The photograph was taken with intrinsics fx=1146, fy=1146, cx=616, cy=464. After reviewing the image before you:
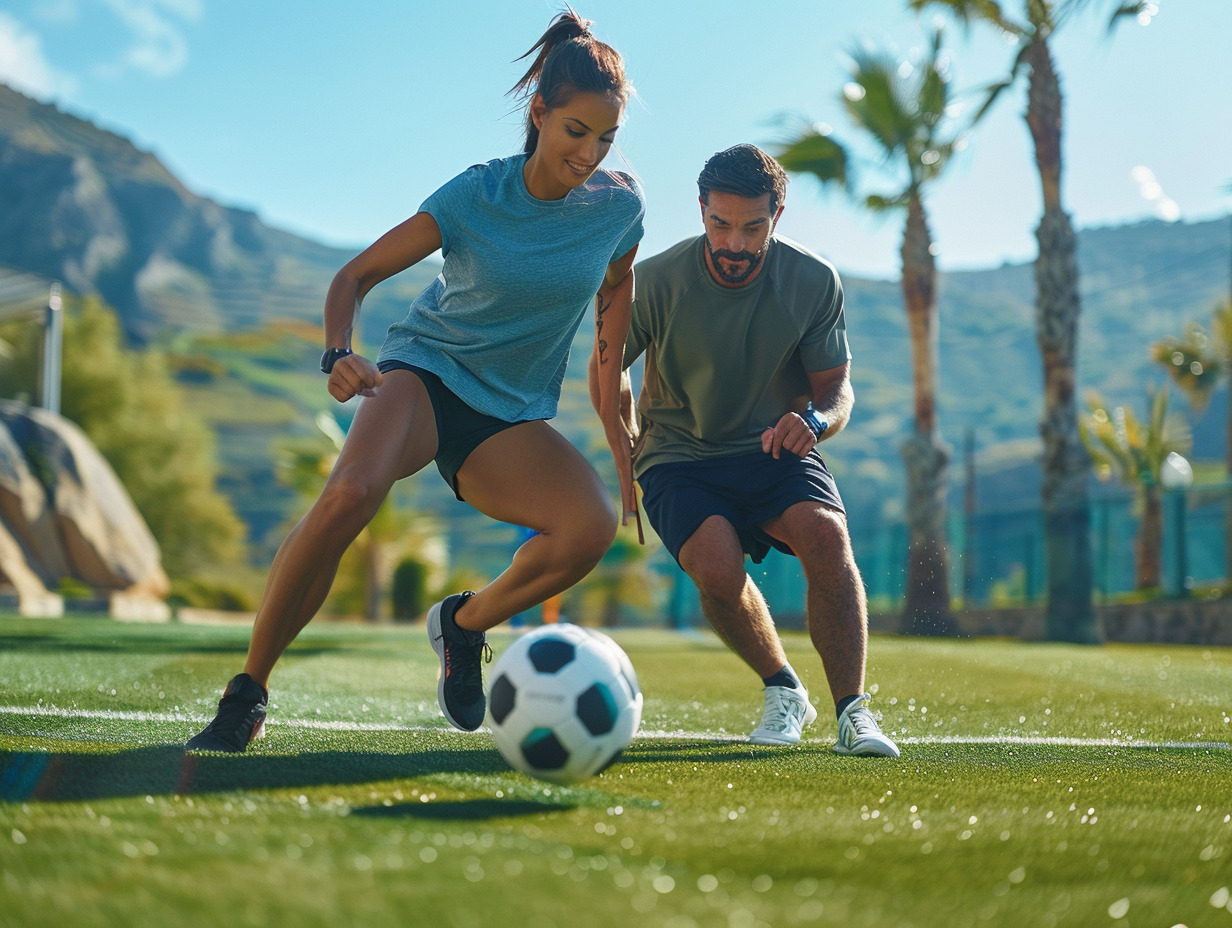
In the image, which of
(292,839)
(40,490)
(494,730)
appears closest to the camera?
(292,839)

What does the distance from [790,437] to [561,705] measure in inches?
63.0

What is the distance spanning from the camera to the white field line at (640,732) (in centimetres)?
364

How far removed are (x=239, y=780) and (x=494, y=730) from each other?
56cm

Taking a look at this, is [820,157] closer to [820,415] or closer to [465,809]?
[820,415]

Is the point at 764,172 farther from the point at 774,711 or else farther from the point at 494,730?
the point at 494,730

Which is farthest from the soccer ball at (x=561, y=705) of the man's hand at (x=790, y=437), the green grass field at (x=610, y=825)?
the man's hand at (x=790, y=437)

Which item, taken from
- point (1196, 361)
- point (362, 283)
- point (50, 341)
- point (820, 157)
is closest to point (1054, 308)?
point (820, 157)

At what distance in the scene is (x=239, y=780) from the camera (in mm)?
2402

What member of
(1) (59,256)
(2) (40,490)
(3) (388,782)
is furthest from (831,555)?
(1) (59,256)

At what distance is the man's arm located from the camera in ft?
12.6

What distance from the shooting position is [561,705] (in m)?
2.52

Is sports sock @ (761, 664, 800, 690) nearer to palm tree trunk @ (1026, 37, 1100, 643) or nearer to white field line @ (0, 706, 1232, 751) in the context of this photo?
white field line @ (0, 706, 1232, 751)

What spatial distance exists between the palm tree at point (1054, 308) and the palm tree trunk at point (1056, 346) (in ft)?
0.04

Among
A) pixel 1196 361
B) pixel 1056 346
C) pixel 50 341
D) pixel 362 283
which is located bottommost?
pixel 362 283
